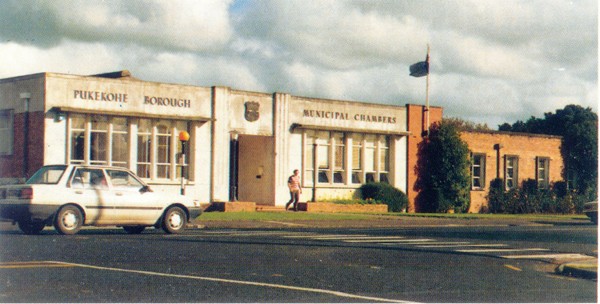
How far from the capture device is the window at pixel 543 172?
47781 millimetres

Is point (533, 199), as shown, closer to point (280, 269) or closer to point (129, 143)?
point (129, 143)

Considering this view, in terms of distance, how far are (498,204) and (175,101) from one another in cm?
1737

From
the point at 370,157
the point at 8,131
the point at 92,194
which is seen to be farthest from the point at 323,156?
the point at 92,194

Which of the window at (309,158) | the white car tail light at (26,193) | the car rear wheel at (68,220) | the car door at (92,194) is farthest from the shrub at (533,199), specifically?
the white car tail light at (26,193)

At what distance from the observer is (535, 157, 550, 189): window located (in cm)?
4778

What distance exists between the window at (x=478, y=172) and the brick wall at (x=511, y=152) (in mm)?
155

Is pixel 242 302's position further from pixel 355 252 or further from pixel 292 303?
pixel 355 252

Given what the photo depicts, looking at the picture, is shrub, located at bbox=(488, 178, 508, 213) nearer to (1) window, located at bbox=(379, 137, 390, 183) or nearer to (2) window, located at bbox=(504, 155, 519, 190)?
(2) window, located at bbox=(504, 155, 519, 190)

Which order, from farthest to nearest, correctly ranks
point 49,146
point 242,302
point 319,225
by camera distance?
point 49,146 → point 319,225 → point 242,302

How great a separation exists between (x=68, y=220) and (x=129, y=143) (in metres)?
13.7

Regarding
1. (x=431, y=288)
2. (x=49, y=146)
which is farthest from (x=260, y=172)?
(x=431, y=288)

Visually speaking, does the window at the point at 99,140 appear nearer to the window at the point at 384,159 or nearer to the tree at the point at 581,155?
the window at the point at 384,159

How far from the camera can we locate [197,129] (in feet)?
116

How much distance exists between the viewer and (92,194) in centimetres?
2050
